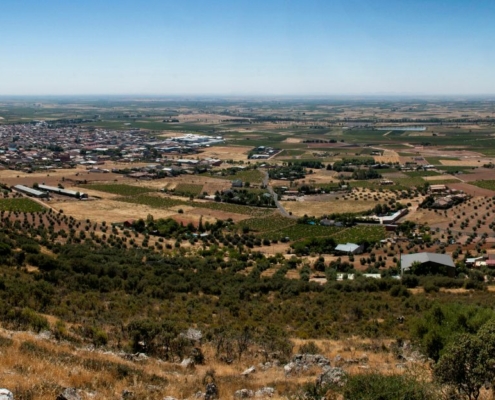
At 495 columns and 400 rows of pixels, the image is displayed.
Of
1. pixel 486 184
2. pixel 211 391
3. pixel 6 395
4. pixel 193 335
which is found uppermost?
pixel 6 395

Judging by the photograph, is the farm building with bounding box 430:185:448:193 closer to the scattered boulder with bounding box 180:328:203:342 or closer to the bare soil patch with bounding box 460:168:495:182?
the bare soil patch with bounding box 460:168:495:182

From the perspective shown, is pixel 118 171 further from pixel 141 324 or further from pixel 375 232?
pixel 141 324

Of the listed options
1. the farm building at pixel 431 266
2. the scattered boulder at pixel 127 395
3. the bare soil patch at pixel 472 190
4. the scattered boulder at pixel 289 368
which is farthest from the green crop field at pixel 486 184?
the scattered boulder at pixel 127 395

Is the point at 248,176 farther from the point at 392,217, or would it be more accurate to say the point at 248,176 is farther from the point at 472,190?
the point at 472,190

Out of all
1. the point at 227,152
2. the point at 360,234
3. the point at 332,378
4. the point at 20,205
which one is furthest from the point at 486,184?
the point at 332,378

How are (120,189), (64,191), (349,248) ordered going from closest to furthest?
(349,248) < (64,191) < (120,189)

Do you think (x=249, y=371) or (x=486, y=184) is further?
(x=486, y=184)

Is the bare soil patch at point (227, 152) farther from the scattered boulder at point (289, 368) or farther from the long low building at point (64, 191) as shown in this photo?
the scattered boulder at point (289, 368)
